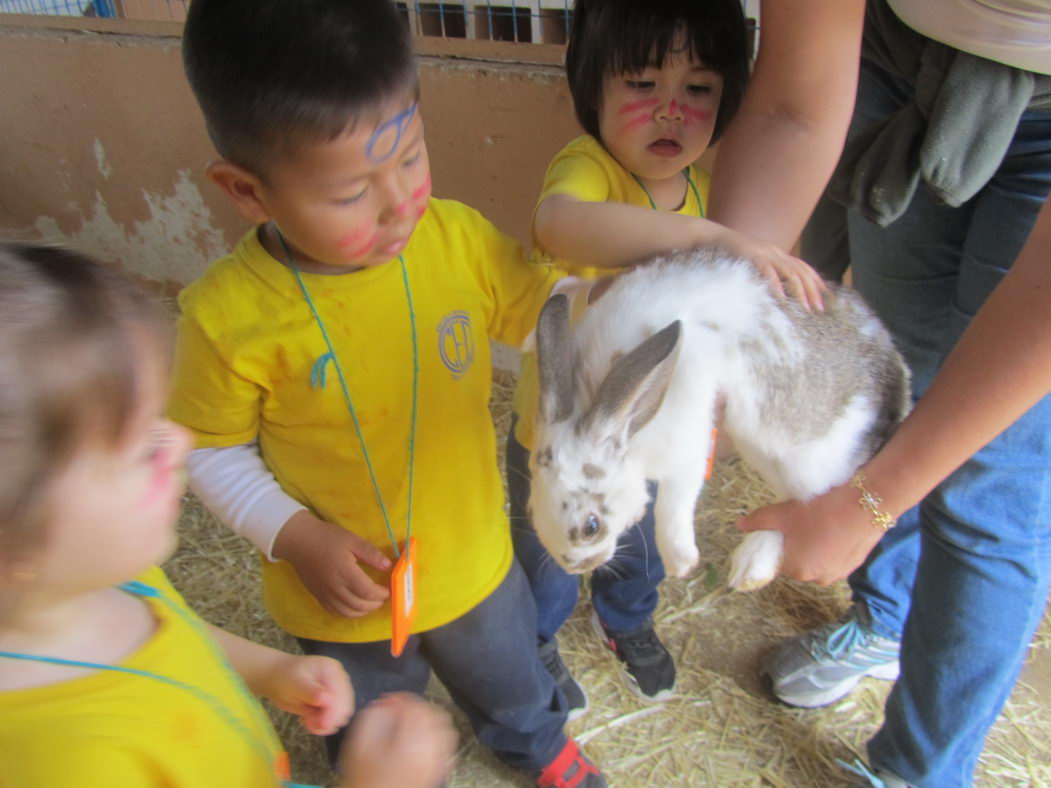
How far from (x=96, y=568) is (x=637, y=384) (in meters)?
0.59

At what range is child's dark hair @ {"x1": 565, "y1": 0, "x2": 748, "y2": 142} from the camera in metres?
1.31


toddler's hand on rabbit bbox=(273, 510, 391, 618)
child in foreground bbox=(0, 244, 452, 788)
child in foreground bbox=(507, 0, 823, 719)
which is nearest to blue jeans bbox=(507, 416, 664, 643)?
child in foreground bbox=(507, 0, 823, 719)

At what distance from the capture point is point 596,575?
1838 millimetres

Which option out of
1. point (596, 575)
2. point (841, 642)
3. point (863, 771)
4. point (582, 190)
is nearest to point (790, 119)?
point (582, 190)

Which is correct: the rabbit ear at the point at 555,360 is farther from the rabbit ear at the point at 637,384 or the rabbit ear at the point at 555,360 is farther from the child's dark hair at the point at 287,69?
the child's dark hair at the point at 287,69

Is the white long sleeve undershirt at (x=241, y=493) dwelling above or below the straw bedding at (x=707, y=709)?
above

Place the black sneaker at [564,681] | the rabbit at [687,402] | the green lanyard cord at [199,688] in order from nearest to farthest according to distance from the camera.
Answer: the green lanyard cord at [199,688] → the rabbit at [687,402] → the black sneaker at [564,681]

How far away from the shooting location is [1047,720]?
1.78 metres

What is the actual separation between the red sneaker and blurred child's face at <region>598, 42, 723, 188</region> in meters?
1.16

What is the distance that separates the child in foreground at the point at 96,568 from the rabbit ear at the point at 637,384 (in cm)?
42

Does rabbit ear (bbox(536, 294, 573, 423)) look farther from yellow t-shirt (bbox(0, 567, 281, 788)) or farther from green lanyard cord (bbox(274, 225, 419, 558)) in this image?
yellow t-shirt (bbox(0, 567, 281, 788))

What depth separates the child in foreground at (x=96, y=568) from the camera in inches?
21.3


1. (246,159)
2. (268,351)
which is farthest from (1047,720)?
(246,159)

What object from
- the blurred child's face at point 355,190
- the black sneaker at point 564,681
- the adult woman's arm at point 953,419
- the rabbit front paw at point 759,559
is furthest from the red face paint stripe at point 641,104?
the black sneaker at point 564,681
